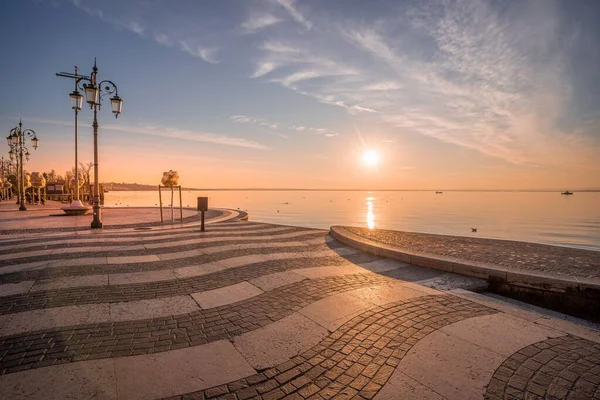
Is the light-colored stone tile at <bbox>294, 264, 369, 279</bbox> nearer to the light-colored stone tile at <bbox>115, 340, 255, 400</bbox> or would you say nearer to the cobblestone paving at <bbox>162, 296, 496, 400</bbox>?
the cobblestone paving at <bbox>162, 296, 496, 400</bbox>

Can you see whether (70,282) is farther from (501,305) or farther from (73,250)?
(501,305)

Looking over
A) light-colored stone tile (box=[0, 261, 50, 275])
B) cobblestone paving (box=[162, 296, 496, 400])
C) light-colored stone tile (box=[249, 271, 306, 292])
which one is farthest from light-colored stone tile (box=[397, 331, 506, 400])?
light-colored stone tile (box=[0, 261, 50, 275])

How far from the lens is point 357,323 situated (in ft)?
13.4

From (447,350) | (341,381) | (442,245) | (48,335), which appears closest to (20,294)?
(48,335)

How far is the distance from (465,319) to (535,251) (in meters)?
6.97

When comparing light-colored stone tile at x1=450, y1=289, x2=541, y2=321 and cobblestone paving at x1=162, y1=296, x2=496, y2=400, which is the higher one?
cobblestone paving at x1=162, y1=296, x2=496, y2=400

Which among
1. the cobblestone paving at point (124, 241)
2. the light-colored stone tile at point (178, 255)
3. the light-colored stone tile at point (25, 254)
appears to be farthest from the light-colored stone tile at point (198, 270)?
the light-colored stone tile at point (25, 254)

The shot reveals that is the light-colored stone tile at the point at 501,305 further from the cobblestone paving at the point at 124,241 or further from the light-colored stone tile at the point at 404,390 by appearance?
the cobblestone paving at the point at 124,241

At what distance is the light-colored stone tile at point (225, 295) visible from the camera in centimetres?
486

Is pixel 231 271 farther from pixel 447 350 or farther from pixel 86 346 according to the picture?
pixel 447 350

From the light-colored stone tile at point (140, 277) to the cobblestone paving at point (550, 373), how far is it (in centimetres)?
579

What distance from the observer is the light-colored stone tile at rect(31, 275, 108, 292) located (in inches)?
210

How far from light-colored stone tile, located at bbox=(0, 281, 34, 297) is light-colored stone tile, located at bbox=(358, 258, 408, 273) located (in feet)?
23.0

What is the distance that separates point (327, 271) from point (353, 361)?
3.51 meters
